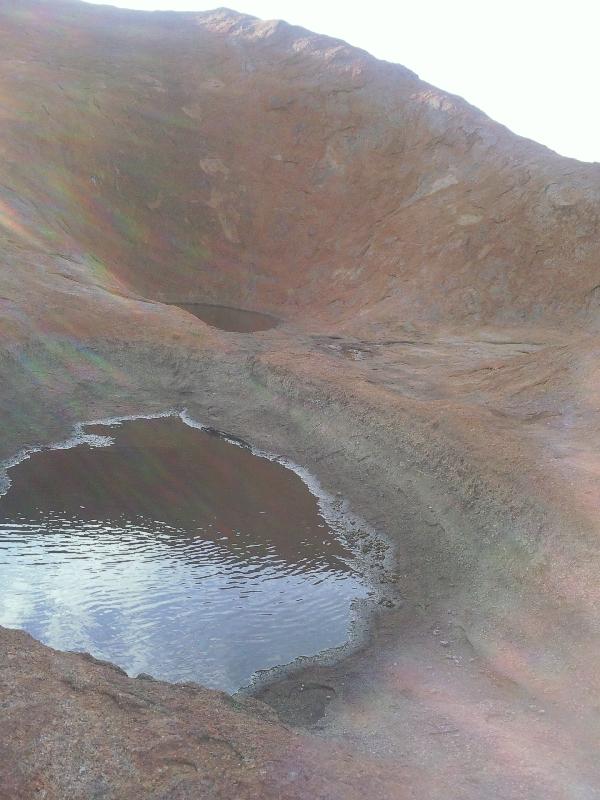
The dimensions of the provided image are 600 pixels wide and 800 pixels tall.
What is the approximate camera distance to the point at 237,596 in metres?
8.32

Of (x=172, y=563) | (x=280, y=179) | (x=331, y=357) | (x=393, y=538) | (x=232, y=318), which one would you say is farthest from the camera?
(x=280, y=179)

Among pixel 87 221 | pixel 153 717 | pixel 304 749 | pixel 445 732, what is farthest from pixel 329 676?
pixel 87 221

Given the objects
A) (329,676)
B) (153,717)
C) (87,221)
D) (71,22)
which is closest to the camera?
(153,717)

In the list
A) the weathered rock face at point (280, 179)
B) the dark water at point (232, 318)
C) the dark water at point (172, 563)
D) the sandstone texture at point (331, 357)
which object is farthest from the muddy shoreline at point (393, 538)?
the weathered rock face at point (280, 179)

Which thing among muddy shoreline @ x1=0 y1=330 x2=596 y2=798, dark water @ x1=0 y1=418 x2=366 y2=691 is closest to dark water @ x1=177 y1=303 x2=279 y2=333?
muddy shoreline @ x1=0 y1=330 x2=596 y2=798

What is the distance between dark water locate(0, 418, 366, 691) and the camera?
24.4 ft

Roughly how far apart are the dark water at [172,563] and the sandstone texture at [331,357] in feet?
1.85

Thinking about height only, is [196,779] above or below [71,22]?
below

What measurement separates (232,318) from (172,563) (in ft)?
42.1

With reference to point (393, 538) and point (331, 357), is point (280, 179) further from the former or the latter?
point (393, 538)

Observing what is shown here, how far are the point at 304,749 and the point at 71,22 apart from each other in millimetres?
28664

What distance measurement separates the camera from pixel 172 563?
8.72m

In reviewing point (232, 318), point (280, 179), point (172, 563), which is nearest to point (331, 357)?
point (232, 318)

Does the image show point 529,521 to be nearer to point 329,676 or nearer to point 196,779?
point 329,676
